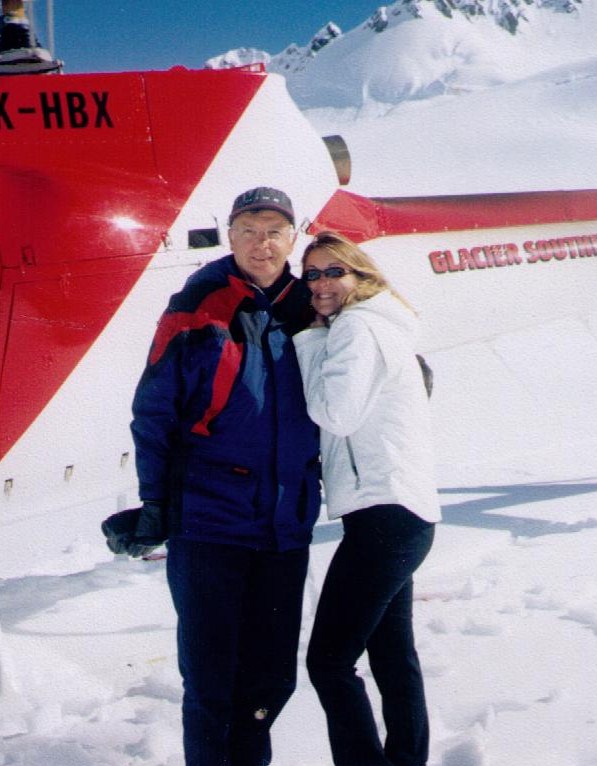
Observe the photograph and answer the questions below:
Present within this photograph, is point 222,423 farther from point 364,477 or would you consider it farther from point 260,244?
point 260,244

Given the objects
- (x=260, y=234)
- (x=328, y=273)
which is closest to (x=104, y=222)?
(x=260, y=234)

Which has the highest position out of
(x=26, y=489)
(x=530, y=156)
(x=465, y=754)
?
(x=530, y=156)

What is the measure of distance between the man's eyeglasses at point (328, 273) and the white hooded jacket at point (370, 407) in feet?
0.33

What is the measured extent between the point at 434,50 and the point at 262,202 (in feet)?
481

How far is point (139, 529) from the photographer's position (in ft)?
6.65

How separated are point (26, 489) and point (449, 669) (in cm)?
166

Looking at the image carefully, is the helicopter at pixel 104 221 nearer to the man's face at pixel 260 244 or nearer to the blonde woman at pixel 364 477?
the man's face at pixel 260 244

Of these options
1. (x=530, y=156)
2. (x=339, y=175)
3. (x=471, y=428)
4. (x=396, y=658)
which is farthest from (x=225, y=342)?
(x=530, y=156)

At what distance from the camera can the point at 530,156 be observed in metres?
36.6

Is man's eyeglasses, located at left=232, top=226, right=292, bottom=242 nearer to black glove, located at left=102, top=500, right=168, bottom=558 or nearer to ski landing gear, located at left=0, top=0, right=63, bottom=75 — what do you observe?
black glove, located at left=102, top=500, right=168, bottom=558

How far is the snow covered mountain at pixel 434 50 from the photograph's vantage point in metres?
113

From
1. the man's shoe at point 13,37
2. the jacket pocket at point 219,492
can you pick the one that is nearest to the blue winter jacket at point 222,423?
the jacket pocket at point 219,492

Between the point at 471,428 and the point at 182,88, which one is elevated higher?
the point at 182,88

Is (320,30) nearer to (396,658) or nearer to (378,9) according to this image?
(378,9)
